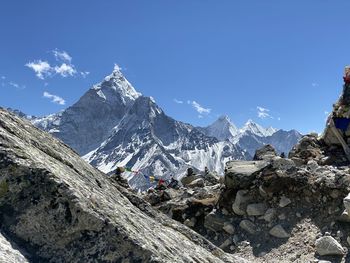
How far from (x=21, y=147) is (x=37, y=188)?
0.81 m

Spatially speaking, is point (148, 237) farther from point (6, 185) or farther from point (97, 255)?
point (6, 185)

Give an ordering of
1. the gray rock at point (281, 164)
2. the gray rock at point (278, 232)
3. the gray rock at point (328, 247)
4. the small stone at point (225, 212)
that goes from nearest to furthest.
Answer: the gray rock at point (328, 247) → the gray rock at point (278, 232) → the small stone at point (225, 212) → the gray rock at point (281, 164)

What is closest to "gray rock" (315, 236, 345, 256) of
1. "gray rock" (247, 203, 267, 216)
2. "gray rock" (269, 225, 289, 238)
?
"gray rock" (269, 225, 289, 238)

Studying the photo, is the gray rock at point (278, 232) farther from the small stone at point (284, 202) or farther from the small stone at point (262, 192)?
the small stone at point (262, 192)

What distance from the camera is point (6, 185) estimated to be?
171 inches

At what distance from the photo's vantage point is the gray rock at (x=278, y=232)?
14.7m

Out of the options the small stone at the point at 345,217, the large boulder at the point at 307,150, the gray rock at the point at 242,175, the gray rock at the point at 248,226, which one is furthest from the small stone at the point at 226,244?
the large boulder at the point at 307,150

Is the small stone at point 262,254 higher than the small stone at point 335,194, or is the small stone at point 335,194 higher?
the small stone at point 335,194

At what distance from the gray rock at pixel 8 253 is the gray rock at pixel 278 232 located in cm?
1222

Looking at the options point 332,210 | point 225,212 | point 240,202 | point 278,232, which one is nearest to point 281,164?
point 240,202

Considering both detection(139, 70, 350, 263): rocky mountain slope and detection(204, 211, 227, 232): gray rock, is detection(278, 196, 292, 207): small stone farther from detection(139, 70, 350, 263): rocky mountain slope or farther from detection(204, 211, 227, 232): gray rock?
detection(204, 211, 227, 232): gray rock

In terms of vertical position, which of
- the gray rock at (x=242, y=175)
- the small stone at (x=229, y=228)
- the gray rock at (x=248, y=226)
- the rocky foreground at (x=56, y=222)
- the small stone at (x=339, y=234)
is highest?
the gray rock at (x=242, y=175)

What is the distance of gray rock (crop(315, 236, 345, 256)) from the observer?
12.5 metres

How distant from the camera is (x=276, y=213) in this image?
1577 cm
